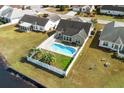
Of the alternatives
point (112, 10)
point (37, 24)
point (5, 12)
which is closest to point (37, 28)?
point (37, 24)

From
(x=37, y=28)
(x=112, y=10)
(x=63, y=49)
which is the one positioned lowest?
(x=63, y=49)

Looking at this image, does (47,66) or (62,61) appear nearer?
(47,66)

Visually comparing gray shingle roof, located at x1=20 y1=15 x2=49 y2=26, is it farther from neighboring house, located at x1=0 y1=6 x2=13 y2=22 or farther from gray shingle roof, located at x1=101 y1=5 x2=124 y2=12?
gray shingle roof, located at x1=101 y1=5 x2=124 y2=12

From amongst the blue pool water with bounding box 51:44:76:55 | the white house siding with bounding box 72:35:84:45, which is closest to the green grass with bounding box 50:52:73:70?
the blue pool water with bounding box 51:44:76:55

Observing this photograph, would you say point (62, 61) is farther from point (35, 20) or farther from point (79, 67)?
point (35, 20)

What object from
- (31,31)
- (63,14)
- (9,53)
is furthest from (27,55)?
(63,14)

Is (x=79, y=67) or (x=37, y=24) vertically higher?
(x=37, y=24)
